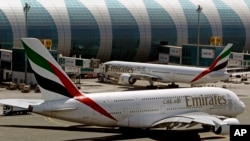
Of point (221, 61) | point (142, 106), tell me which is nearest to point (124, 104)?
point (142, 106)

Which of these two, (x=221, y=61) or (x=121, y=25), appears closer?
(x=221, y=61)

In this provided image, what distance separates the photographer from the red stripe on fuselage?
49.7 m

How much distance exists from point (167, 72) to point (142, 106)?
49.4 meters

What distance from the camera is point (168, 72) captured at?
102875 millimetres

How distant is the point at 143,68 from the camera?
106 meters

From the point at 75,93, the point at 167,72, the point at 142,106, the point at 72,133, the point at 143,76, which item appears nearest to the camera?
the point at 75,93

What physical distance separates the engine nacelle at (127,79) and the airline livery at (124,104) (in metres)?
44.9

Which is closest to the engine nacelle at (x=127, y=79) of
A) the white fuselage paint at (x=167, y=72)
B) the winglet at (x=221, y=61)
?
the white fuselage paint at (x=167, y=72)

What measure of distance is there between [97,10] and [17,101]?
80.1 meters

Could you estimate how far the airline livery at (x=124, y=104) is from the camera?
161 ft

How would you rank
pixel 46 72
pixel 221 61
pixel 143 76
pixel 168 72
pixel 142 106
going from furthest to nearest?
pixel 143 76 → pixel 168 72 → pixel 221 61 → pixel 142 106 → pixel 46 72

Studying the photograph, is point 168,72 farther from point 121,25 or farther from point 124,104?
point 124,104

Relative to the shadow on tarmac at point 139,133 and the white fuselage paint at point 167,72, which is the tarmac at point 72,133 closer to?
the shadow on tarmac at point 139,133

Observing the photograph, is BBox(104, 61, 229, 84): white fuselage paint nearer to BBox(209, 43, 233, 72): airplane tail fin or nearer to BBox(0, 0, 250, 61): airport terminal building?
BBox(209, 43, 233, 72): airplane tail fin
